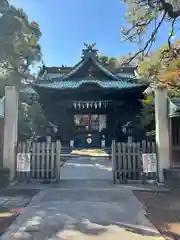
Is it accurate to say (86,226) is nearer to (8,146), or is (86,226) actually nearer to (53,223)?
(53,223)

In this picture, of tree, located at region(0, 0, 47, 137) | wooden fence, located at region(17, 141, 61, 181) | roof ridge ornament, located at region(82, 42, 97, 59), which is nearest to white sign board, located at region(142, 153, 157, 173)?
wooden fence, located at region(17, 141, 61, 181)

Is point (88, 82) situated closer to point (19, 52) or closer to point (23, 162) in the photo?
point (19, 52)

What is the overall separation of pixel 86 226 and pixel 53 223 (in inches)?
23.9

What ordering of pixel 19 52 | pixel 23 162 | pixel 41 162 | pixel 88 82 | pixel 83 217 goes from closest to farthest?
pixel 83 217 → pixel 23 162 → pixel 41 162 → pixel 19 52 → pixel 88 82

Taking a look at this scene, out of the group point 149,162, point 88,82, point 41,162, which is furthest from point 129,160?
point 88,82

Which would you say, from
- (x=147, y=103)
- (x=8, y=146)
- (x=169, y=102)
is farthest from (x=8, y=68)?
(x=169, y=102)

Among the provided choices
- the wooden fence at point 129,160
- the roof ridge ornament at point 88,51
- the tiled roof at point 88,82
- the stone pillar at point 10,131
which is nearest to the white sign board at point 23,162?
the stone pillar at point 10,131

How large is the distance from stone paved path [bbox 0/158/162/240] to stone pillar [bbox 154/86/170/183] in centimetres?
181

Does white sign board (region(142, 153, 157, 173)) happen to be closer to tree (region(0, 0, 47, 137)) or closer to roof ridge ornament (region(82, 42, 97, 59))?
tree (region(0, 0, 47, 137))

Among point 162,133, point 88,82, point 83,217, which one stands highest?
point 88,82

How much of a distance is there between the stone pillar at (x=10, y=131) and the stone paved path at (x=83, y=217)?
6.35 ft

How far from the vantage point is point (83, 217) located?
520cm

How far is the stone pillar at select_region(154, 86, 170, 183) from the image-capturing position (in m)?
9.03

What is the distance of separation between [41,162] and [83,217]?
445 centimetres
